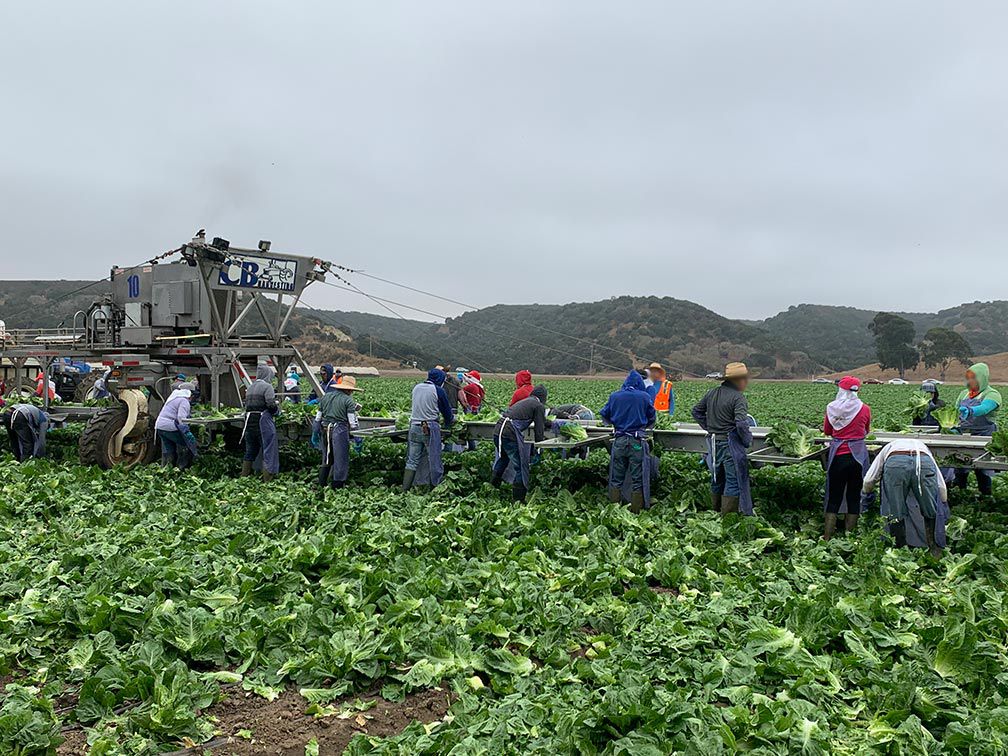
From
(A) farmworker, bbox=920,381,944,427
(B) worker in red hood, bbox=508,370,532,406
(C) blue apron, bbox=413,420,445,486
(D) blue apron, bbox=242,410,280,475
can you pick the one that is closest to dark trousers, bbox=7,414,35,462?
(D) blue apron, bbox=242,410,280,475

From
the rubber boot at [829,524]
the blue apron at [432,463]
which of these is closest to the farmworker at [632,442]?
the rubber boot at [829,524]

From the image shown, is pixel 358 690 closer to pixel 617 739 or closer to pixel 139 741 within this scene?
pixel 139 741

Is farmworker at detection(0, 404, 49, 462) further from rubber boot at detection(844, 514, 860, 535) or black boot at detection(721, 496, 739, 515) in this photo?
rubber boot at detection(844, 514, 860, 535)

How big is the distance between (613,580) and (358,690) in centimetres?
238

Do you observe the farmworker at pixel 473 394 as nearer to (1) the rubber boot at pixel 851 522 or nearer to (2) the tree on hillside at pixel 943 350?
(1) the rubber boot at pixel 851 522

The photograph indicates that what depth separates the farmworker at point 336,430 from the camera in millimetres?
11164

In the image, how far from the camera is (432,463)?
10.7 meters

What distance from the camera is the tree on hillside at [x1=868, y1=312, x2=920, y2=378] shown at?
95.4 m

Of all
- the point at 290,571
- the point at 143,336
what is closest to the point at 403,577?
the point at 290,571

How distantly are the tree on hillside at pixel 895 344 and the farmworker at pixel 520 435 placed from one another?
96.0 m

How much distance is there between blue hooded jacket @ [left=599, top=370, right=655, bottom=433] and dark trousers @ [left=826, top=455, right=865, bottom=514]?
7.04ft

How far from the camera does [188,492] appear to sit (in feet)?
34.1

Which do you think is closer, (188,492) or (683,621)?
(683,621)

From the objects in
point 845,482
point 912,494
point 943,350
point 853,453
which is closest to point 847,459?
point 853,453
